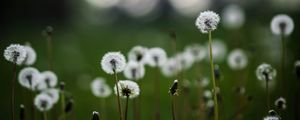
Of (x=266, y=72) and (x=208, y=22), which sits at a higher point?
(x=208, y=22)

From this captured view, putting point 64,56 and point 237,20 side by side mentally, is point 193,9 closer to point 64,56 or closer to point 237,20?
point 64,56

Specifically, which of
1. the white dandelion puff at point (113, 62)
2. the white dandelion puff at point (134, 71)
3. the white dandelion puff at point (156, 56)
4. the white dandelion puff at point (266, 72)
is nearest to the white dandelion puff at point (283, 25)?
the white dandelion puff at point (266, 72)

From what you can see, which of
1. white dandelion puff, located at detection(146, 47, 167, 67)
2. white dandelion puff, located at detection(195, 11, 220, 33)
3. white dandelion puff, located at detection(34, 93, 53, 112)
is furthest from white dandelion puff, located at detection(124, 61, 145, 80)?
white dandelion puff, located at detection(195, 11, 220, 33)

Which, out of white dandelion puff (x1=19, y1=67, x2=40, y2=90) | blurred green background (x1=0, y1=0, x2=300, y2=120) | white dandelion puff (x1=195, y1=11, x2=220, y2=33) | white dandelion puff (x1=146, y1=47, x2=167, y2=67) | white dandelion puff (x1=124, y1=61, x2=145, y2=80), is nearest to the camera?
white dandelion puff (x1=195, y1=11, x2=220, y2=33)

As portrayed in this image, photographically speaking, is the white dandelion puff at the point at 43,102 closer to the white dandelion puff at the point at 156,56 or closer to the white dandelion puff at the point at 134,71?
the white dandelion puff at the point at 134,71

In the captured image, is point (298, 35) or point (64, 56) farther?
point (64, 56)

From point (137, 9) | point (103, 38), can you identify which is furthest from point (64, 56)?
point (137, 9)

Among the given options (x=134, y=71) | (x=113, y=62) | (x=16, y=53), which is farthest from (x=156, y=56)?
(x=16, y=53)

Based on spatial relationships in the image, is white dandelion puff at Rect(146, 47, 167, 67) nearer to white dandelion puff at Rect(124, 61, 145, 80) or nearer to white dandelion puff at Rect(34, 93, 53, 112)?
white dandelion puff at Rect(124, 61, 145, 80)

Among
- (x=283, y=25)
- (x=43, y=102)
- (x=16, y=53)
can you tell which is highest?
(x=283, y=25)

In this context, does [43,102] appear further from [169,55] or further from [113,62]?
[169,55]

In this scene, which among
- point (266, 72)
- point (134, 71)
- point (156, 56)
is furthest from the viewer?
point (156, 56)
